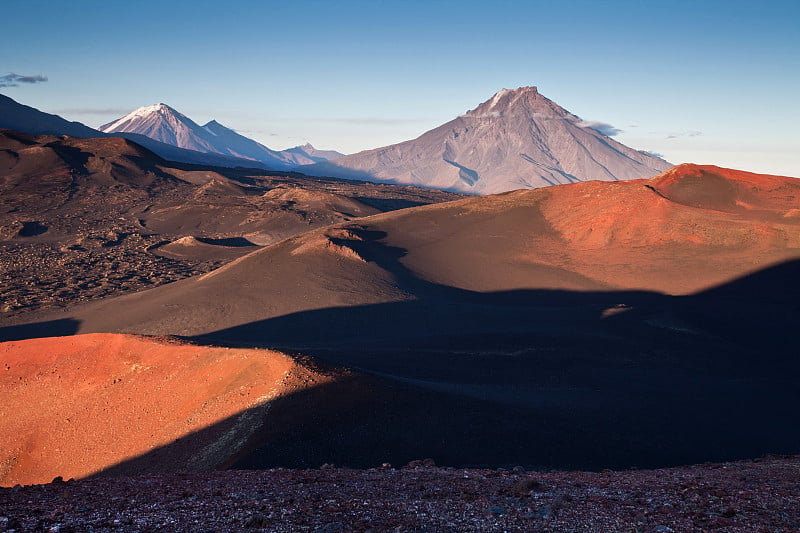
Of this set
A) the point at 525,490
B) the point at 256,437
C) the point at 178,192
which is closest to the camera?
the point at 525,490

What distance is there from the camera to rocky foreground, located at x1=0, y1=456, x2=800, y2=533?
25.4 feet

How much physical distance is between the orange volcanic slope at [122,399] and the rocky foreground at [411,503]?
6137 millimetres

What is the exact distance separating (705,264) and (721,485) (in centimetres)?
4028

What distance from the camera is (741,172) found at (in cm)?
6291

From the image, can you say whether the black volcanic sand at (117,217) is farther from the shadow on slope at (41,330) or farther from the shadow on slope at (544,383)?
the shadow on slope at (544,383)

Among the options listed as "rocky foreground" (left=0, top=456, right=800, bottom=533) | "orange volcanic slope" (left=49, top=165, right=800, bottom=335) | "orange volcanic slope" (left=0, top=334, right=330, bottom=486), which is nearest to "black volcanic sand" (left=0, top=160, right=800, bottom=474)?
"orange volcanic slope" (left=49, top=165, right=800, bottom=335)

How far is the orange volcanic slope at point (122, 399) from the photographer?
1719 centimetres

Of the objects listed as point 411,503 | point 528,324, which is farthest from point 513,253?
point 411,503

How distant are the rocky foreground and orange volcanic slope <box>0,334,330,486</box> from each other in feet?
20.1

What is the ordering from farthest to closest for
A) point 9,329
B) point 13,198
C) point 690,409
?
point 13,198 → point 9,329 → point 690,409

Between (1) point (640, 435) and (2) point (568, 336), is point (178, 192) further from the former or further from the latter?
(1) point (640, 435)

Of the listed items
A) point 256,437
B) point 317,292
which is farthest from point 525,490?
point 317,292

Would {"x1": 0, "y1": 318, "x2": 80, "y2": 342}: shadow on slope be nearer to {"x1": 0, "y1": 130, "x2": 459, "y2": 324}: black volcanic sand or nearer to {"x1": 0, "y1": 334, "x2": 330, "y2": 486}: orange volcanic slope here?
{"x1": 0, "y1": 130, "x2": 459, "y2": 324}: black volcanic sand

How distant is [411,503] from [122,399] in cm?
1469
